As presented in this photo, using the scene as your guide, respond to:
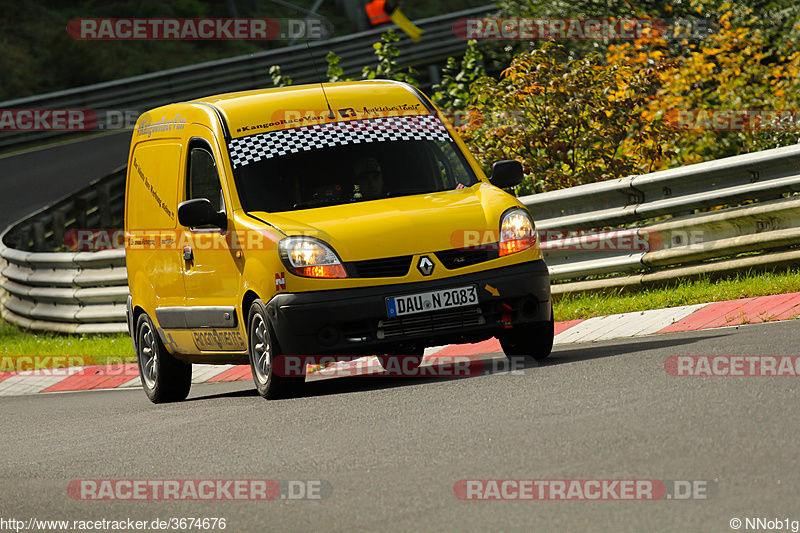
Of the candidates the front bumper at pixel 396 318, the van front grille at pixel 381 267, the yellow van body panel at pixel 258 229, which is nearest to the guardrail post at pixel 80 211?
the yellow van body panel at pixel 258 229

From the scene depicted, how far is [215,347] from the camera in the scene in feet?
30.9

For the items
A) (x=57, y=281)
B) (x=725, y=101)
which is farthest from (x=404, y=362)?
(x=725, y=101)

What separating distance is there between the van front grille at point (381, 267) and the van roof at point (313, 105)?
5.26 feet

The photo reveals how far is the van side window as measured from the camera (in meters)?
9.33

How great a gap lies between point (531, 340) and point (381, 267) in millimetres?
1303

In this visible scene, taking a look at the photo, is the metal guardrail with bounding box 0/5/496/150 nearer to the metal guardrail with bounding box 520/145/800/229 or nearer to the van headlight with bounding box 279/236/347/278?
the metal guardrail with bounding box 520/145/800/229

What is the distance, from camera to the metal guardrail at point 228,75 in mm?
28375

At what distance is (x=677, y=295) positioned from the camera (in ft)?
36.1

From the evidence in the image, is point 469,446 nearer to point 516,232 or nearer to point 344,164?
point 516,232

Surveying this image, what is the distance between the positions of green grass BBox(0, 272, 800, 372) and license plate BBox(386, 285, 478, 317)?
303cm

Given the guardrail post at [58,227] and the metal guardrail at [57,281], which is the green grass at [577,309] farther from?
the guardrail post at [58,227]

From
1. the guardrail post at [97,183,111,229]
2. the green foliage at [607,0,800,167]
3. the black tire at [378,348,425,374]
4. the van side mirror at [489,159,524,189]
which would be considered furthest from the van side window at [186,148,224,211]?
the guardrail post at [97,183,111,229]

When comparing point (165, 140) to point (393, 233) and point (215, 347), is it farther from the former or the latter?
point (393, 233)

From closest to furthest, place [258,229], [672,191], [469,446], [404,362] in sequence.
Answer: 1. [469,446]
2. [258,229]
3. [404,362]
4. [672,191]
